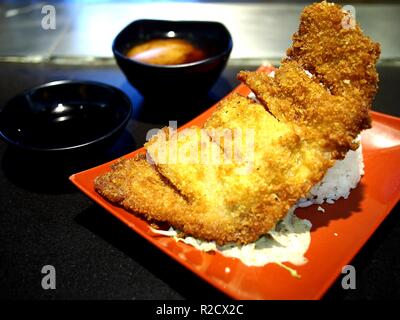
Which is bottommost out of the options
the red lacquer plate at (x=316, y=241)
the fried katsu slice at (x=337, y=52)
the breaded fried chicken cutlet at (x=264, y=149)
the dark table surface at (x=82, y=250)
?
the dark table surface at (x=82, y=250)

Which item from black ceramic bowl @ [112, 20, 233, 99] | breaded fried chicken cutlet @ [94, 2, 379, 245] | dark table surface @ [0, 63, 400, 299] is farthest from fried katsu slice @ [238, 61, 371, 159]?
black ceramic bowl @ [112, 20, 233, 99]

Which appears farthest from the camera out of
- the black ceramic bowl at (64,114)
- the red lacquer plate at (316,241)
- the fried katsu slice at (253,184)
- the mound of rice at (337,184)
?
the black ceramic bowl at (64,114)

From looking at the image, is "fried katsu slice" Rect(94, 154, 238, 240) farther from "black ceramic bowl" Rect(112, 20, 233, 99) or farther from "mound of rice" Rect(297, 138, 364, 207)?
"black ceramic bowl" Rect(112, 20, 233, 99)

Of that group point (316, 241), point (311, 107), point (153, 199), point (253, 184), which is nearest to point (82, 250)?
point (153, 199)

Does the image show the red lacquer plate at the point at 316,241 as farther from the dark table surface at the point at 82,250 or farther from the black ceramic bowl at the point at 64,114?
the black ceramic bowl at the point at 64,114

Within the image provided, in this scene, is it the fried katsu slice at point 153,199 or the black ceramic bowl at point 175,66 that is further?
the black ceramic bowl at point 175,66

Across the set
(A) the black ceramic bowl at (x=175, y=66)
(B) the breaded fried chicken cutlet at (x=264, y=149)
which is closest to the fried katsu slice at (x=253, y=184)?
(B) the breaded fried chicken cutlet at (x=264, y=149)
